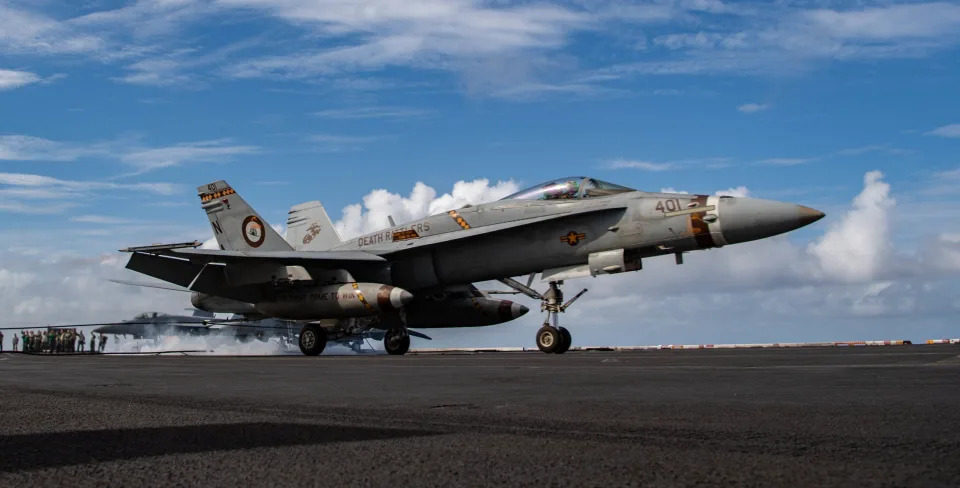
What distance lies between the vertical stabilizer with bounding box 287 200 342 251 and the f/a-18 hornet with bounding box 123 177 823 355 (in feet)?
0.19

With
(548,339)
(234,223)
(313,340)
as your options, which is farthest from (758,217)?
(234,223)

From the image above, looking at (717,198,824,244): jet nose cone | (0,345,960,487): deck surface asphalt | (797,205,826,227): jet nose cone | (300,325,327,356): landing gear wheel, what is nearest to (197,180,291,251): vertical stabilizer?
(300,325,327,356): landing gear wheel

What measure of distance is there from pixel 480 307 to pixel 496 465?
763 inches

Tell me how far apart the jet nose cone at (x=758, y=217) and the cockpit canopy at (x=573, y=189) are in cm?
249

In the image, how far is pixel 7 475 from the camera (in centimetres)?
317

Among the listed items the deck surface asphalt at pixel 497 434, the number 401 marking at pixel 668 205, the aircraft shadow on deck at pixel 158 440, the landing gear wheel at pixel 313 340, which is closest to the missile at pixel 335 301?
the landing gear wheel at pixel 313 340

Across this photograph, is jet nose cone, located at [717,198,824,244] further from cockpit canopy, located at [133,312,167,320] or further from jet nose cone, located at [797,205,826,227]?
cockpit canopy, located at [133,312,167,320]

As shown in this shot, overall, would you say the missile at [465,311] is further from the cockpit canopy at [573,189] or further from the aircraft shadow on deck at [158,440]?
the aircraft shadow on deck at [158,440]

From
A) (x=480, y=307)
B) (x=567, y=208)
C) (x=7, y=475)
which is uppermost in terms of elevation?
(x=567, y=208)

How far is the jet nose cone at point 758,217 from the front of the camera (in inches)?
586

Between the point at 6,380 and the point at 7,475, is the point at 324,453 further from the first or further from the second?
the point at 6,380

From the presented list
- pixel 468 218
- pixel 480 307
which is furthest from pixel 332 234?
pixel 468 218

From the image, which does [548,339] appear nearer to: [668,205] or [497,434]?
[668,205]

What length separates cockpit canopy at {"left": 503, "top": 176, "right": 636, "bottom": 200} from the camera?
1747 centimetres
